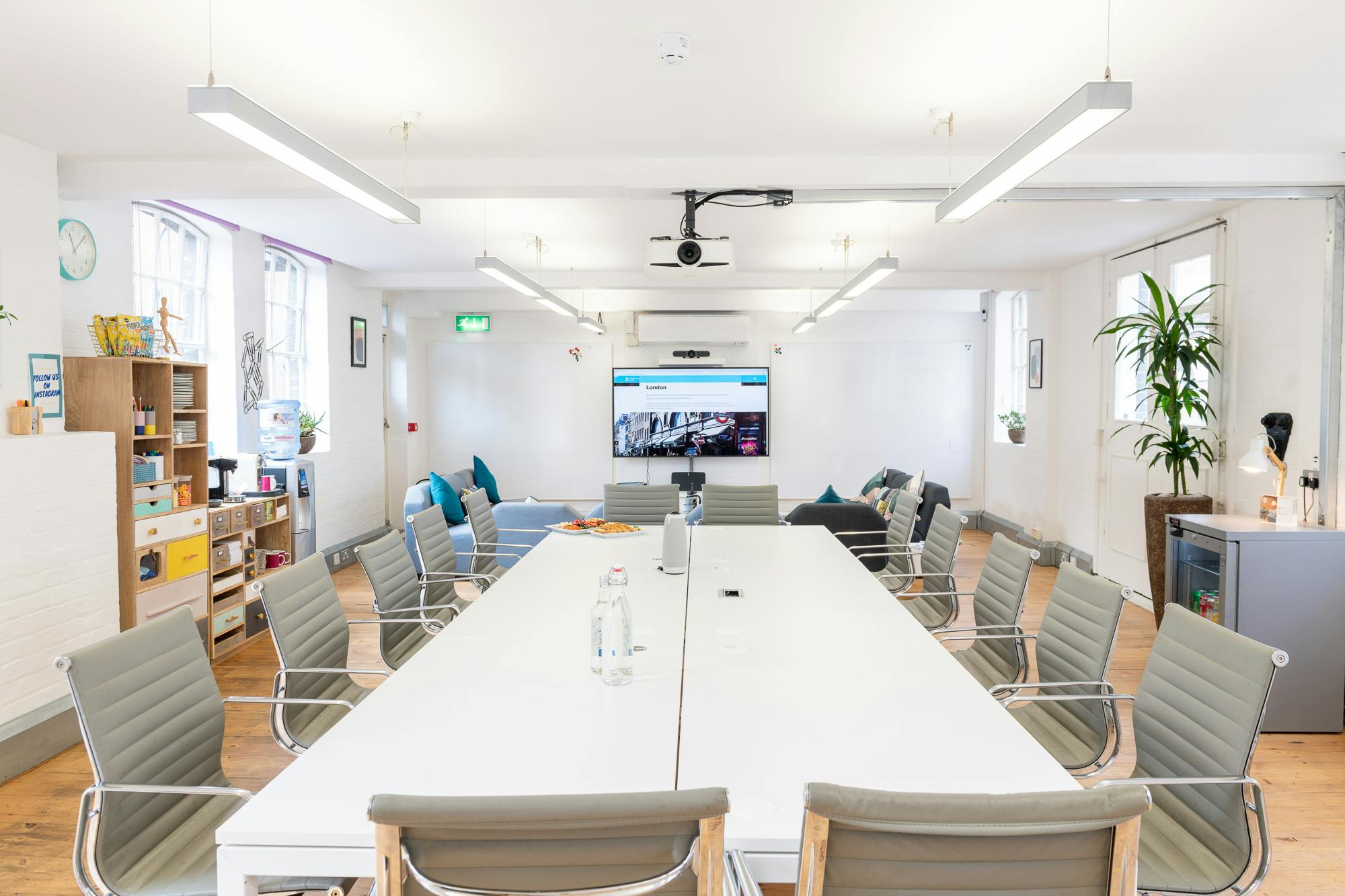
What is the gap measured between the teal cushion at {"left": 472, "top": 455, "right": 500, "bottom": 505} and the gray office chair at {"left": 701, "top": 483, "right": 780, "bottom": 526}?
355cm

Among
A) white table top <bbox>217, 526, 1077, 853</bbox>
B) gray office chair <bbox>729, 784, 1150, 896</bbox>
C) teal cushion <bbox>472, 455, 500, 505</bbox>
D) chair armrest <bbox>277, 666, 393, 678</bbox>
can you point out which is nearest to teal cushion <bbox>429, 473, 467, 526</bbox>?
teal cushion <bbox>472, 455, 500, 505</bbox>

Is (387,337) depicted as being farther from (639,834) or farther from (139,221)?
(639,834)

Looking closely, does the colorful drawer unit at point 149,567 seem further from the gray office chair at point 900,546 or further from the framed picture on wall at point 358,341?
the gray office chair at point 900,546

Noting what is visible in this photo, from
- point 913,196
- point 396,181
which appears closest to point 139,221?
point 396,181

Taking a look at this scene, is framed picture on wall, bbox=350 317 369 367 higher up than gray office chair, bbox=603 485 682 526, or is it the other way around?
framed picture on wall, bbox=350 317 369 367

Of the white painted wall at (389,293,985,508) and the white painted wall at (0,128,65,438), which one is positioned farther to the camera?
the white painted wall at (389,293,985,508)

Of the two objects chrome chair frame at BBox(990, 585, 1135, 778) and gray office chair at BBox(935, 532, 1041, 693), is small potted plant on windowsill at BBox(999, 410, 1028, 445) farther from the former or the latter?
chrome chair frame at BBox(990, 585, 1135, 778)

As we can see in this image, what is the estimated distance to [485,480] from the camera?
27.7 ft

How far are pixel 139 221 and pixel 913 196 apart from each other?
15.0 feet

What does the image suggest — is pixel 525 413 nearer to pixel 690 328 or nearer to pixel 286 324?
pixel 690 328

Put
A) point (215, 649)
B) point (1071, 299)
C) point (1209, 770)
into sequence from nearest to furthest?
point (1209, 770), point (215, 649), point (1071, 299)

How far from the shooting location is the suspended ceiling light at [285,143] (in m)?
2.04

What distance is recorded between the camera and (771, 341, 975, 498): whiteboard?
31.0 feet

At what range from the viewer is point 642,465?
9555 millimetres
